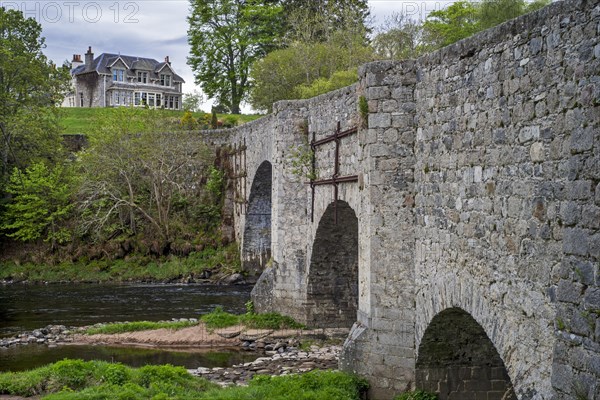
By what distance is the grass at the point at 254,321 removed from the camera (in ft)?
64.0

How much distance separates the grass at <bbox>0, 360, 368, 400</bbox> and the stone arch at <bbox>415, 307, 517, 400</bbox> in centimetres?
140

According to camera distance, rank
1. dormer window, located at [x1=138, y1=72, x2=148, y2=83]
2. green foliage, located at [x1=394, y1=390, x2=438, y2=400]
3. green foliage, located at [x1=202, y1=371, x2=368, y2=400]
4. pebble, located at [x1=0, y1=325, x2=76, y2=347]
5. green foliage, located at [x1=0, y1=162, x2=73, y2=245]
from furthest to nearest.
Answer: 1. dormer window, located at [x1=138, y1=72, x2=148, y2=83]
2. green foliage, located at [x1=0, y1=162, x2=73, y2=245]
3. pebble, located at [x1=0, y1=325, x2=76, y2=347]
4. green foliage, located at [x1=202, y1=371, x2=368, y2=400]
5. green foliage, located at [x1=394, y1=390, x2=438, y2=400]

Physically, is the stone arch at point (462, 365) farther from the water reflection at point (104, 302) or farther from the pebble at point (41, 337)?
the water reflection at point (104, 302)

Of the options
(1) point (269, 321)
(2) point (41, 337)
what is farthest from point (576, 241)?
(2) point (41, 337)

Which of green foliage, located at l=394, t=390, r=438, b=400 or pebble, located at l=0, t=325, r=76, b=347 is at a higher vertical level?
green foliage, located at l=394, t=390, r=438, b=400

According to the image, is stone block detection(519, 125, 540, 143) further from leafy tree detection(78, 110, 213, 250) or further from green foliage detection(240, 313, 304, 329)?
leafy tree detection(78, 110, 213, 250)

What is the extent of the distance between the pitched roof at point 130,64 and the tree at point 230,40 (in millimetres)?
16394

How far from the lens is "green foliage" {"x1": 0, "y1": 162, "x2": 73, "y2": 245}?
36250mm

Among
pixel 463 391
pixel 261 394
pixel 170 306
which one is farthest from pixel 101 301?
pixel 463 391

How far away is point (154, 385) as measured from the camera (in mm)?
13383

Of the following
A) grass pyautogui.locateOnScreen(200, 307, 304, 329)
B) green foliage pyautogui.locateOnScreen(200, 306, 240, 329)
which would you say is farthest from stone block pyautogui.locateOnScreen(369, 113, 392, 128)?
green foliage pyautogui.locateOnScreen(200, 306, 240, 329)

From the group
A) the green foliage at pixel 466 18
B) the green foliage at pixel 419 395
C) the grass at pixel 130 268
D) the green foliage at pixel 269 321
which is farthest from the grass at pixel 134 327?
the green foliage at pixel 466 18

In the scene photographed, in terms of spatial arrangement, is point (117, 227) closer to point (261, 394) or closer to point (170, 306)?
point (170, 306)

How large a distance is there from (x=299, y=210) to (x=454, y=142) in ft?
33.1
